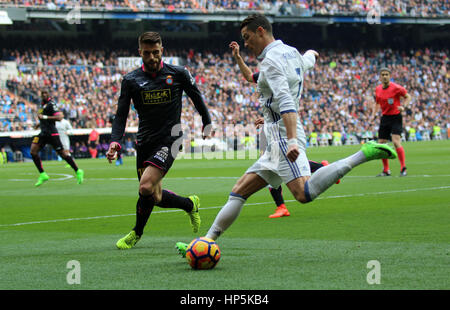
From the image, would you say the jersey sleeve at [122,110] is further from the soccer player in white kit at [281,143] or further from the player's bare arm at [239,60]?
the soccer player in white kit at [281,143]

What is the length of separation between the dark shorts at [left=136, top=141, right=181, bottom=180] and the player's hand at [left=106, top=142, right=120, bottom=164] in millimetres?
373

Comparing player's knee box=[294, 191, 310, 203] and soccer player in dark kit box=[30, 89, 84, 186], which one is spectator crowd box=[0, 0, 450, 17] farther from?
player's knee box=[294, 191, 310, 203]

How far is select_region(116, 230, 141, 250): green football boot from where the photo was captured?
793cm

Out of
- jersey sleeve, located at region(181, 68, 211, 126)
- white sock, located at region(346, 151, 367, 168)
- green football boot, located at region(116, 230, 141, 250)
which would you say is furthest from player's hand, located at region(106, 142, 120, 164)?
white sock, located at region(346, 151, 367, 168)

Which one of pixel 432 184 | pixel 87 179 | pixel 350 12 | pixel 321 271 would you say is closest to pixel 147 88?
pixel 321 271

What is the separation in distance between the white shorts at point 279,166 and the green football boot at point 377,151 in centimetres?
55

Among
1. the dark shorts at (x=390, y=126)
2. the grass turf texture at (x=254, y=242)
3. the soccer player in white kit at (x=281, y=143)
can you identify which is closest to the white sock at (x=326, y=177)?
the soccer player in white kit at (x=281, y=143)

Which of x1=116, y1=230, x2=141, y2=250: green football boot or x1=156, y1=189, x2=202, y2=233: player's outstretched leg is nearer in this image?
x1=116, y1=230, x2=141, y2=250: green football boot

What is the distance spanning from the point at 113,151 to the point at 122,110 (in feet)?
1.84

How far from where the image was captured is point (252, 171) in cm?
686

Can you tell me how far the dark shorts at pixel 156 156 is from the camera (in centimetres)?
826

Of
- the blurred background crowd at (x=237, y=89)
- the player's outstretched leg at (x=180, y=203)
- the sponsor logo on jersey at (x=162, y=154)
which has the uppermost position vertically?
the sponsor logo on jersey at (x=162, y=154)

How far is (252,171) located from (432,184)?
9.19 m
